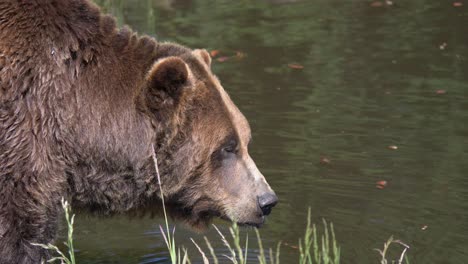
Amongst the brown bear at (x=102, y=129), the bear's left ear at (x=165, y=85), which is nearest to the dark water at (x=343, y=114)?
the brown bear at (x=102, y=129)

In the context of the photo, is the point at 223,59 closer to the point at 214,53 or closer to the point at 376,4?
the point at 214,53

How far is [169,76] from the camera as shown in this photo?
18.5ft

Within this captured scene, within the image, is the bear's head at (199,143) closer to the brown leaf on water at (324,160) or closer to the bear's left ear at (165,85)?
the bear's left ear at (165,85)

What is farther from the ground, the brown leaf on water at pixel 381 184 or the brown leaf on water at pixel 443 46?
the brown leaf on water at pixel 443 46

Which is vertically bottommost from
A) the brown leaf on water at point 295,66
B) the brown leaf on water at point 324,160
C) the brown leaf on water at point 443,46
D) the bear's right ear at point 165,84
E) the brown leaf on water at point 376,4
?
the brown leaf on water at point 324,160

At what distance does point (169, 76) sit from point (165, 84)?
2.6 inches

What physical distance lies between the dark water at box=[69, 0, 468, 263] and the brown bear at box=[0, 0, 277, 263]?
0.66m

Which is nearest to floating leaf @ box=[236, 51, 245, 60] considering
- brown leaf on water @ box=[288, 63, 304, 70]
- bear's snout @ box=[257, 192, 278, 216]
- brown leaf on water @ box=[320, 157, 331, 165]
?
brown leaf on water @ box=[288, 63, 304, 70]

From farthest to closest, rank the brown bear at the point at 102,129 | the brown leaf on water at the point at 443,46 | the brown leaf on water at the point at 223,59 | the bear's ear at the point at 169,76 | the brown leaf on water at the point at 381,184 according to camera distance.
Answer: the brown leaf on water at the point at 443,46 → the brown leaf on water at the point at 223,59 → the brown leaf on water at the point at 381,184 → the bear's ear at the point at 169,76 → the brown bear at the point at 102,129

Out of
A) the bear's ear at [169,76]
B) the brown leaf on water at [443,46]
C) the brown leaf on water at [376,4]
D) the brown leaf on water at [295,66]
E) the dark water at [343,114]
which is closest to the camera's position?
the bear's ear at [169,76]

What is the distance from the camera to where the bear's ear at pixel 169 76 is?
18.4ft

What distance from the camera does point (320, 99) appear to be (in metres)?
10.4

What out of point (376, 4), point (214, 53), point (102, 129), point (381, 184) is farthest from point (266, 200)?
point (376, 4)

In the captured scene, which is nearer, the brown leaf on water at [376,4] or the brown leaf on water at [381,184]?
the brown leaf on water at [381,184]
